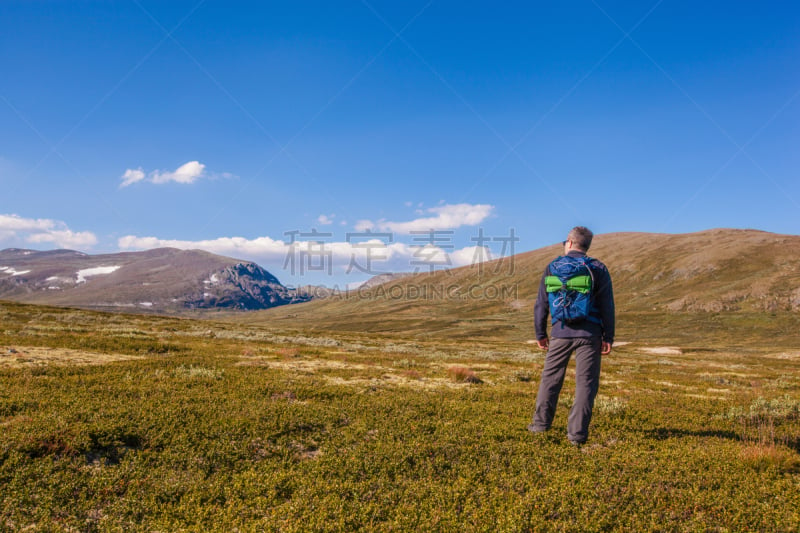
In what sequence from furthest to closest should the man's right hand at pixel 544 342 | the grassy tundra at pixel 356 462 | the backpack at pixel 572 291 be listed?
the man's right hand at pixel 544 342 → the backpack at pixel 572 291 → the grassy tundra at pixel 356 462

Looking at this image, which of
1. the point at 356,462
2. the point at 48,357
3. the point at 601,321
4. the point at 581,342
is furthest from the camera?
the point at 48,357

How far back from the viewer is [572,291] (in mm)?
7953

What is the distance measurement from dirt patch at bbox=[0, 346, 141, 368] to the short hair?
636 inches

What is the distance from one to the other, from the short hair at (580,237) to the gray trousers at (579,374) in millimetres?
1971

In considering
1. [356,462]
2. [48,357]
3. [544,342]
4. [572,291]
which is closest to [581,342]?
[544,342]

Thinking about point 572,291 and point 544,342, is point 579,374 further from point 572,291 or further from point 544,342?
point 572,291

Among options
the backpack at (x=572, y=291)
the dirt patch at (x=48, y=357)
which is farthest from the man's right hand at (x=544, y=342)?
the dirt patch at (x=48, y=357)

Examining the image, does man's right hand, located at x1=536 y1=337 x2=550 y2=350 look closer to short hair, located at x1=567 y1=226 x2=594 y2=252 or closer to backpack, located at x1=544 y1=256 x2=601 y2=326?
backpack, located at x1=544 y1=256 x2=601 y2=326

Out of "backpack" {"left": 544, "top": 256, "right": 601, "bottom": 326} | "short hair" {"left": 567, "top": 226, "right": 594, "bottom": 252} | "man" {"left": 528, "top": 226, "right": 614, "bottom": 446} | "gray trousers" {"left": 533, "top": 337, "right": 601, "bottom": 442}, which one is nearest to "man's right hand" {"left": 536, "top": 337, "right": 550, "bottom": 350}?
"man" {"left": 528, "top": 226, "right": 614, "bottom": 446}

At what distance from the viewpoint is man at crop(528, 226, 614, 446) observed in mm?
7902

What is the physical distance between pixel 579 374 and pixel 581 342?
64cm

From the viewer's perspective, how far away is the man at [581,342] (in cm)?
790

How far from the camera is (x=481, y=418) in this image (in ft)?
31.8

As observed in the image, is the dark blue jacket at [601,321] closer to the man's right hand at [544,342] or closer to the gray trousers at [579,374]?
the gray trousers at [579,374]
